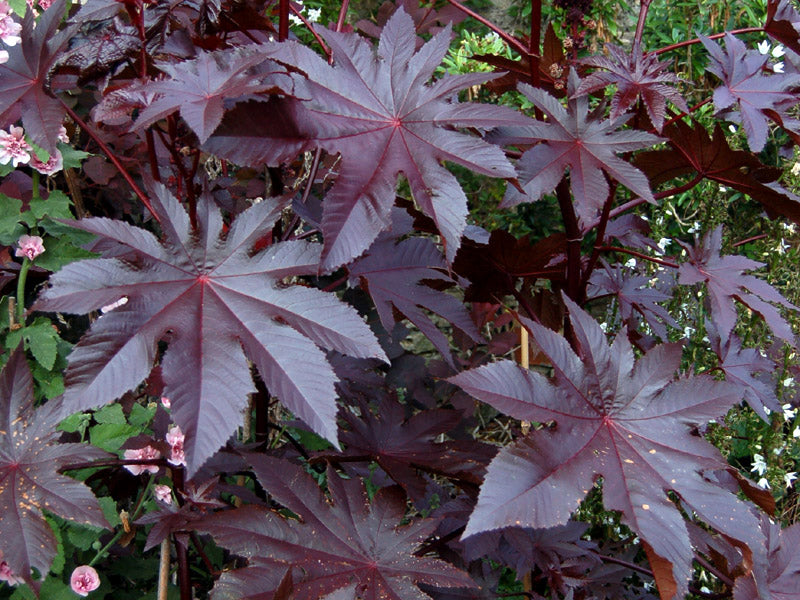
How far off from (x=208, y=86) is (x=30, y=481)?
0.56 meters

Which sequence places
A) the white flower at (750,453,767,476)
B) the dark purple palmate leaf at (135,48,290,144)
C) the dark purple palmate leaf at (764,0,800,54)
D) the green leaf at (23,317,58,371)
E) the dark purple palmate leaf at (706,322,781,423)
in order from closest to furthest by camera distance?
the dark purple palmate leaf at (135,48,290,144) < the dark purple palmate leaf at (764,0,800,54) < the green leaf at (23,317,58,371) < the dark purple palmate leaf at (706,322,781,423) < the white flower at (750,453,767,476)

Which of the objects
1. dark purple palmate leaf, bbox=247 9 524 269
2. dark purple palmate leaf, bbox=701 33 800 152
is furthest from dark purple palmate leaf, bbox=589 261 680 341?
dark purple palmate leaf, bbox=247 9 524 269

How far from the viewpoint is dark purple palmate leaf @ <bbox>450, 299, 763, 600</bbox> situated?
2.57ft

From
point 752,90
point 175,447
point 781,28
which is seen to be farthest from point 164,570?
point 781,28

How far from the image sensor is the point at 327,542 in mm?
954

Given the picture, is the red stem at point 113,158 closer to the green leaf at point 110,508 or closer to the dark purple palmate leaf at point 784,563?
the green leaf at point 110,508

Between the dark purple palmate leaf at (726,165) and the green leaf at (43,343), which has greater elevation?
the dark purple palmate leaf at (726,165)

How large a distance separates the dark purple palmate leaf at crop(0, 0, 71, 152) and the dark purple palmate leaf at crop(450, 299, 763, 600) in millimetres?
628

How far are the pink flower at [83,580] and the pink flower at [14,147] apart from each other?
2.46 ft

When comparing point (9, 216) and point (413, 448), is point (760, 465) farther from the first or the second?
point (9, 216)

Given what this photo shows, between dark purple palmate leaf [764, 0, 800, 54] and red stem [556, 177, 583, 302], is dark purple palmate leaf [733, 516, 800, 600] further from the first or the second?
dark purple palmate leaf [764, 0, 800, 54]

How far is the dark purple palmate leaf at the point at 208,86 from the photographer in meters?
0.74

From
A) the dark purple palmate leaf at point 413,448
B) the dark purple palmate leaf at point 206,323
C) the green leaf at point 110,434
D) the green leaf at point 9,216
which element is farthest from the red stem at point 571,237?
the green leaf at point 9,216

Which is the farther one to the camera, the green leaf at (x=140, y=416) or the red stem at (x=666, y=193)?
the green leaf at (x=140, y=416)
